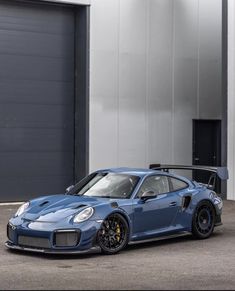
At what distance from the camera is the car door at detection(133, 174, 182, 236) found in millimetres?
10664

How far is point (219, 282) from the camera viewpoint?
26.3 ft

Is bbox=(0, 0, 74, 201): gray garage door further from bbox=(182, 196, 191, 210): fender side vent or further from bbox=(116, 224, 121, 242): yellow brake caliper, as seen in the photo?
bbox=(116, 224, 121, 242): yellow brake caliper

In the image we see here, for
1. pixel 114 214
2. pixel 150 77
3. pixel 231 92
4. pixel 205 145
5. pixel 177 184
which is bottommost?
pixel 114 214

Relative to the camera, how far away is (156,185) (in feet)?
37.5

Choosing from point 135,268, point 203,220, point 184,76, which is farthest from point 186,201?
point 184,76

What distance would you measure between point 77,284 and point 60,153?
1181cm

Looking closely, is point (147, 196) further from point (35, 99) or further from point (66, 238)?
point (35, 99)

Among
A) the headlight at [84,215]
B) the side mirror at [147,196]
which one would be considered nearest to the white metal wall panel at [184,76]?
the side mirror at [147,196]

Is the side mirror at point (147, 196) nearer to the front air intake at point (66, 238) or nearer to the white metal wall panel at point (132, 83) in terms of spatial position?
the front air intake at point (66, 238)

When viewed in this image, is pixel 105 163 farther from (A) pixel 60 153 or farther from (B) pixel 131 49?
(B) pixel 131 49

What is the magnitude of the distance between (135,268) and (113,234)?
4.18 ft

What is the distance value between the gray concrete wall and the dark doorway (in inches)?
11.9

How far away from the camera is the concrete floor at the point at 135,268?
25.6 ft

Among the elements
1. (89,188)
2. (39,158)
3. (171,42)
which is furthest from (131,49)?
(89,188)
